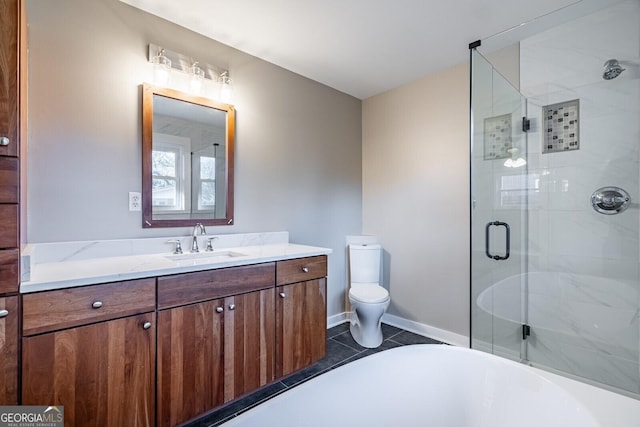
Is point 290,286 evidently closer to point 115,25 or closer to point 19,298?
point 19,298

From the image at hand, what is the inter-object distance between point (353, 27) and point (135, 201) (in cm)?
184

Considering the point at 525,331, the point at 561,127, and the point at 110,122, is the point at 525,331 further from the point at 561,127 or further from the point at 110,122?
the point at 110,122

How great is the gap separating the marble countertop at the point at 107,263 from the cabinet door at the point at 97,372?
0.20m

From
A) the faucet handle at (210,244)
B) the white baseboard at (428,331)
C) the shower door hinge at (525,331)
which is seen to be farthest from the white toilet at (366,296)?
the faucet handle at (210,244)

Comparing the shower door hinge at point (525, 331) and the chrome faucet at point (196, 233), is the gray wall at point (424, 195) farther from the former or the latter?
the chrome faucet at point (196, 233)

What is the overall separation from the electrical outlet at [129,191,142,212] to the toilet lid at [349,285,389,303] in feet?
5.74

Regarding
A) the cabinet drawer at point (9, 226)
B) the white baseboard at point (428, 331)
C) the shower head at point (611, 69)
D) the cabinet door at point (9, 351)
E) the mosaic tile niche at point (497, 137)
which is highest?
the shower head at point (611, 69)

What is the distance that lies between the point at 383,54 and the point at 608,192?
1803 mm

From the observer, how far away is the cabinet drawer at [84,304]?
1148 mm

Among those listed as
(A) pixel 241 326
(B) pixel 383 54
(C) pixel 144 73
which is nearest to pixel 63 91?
(C) pixel 144 73

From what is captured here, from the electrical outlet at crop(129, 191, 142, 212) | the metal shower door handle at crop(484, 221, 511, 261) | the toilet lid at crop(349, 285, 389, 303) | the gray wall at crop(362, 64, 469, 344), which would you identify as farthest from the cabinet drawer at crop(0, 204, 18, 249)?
the gray wall at crop(362, 64, 469, 344)

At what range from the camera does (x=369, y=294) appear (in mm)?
2549

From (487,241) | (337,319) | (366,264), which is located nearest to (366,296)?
(366,264)

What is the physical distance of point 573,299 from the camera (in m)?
1.99
